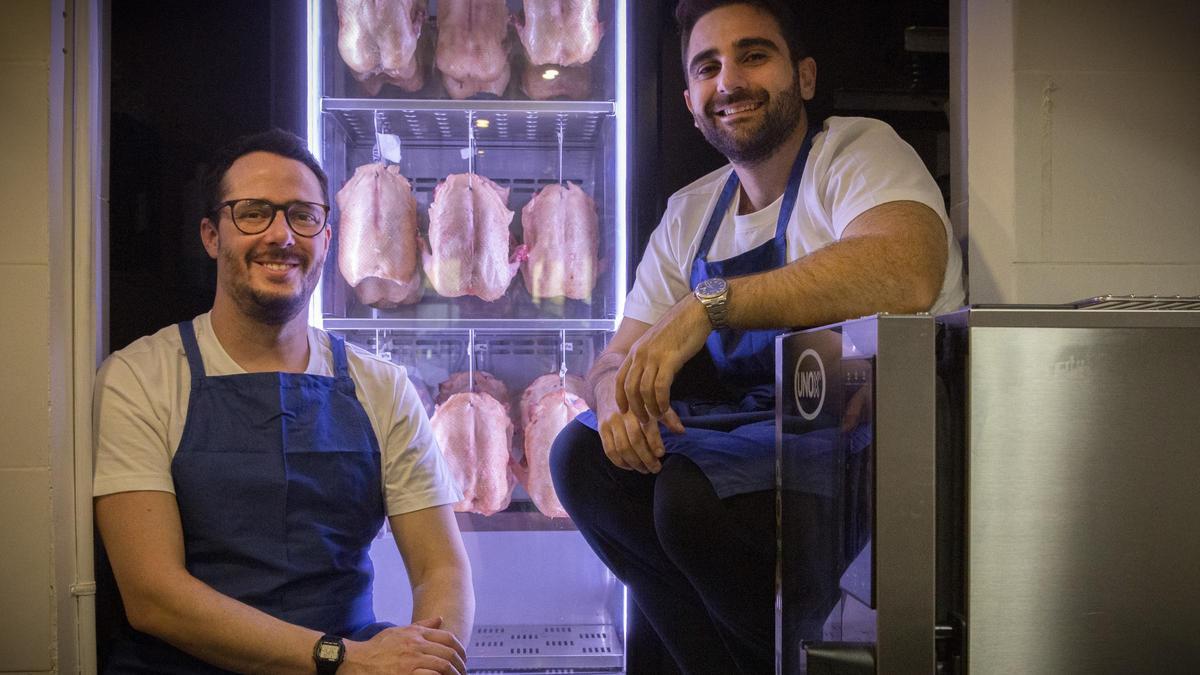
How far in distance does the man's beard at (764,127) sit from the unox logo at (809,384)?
0.87 metres

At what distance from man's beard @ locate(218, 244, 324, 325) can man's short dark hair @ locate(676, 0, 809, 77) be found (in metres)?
0.94

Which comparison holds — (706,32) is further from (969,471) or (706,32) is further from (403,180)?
A: (969,471)

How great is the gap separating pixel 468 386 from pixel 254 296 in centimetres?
63

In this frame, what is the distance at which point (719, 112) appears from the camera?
1.94 meters

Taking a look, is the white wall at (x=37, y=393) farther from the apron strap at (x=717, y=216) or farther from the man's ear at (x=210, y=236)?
the apron strap at (x=717, y=216)

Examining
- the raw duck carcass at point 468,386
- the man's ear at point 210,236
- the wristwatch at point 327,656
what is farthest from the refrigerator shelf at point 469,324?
the wristwatch at point 327,656

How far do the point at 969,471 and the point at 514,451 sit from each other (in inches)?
59.3

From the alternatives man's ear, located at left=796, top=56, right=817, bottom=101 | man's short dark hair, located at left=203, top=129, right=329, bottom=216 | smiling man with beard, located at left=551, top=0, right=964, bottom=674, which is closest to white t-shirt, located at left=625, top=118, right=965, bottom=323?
smiling man with beard, located at left=551, top=0, right=964, bottom=674

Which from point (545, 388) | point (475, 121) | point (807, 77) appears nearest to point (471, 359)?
point (545, 388)

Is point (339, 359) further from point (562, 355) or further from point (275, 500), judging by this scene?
point (562, 355)

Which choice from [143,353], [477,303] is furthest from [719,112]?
[143,353]

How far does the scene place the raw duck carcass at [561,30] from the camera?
2164 millimetres

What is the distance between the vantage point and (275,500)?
1.67 m

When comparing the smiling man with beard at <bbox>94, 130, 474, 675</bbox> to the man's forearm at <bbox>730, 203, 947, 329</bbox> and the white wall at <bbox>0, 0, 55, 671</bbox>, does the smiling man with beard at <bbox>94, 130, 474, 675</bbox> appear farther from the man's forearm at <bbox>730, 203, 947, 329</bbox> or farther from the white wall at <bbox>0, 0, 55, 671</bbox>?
the man's forearm at <bbox>730, 203, 947, 329</bbox>
